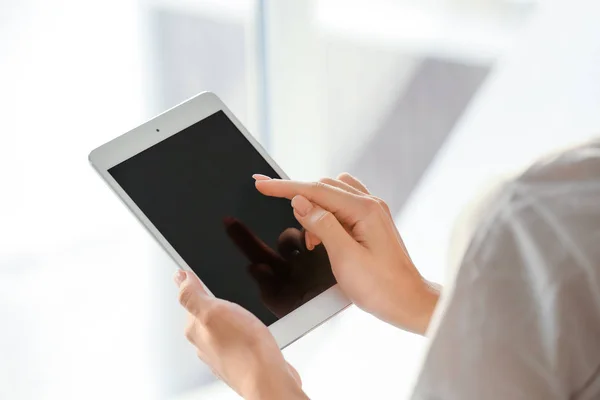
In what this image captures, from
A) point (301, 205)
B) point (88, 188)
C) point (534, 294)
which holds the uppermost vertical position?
point (534, 294)

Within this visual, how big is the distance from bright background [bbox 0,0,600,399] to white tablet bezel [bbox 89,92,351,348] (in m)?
0.16

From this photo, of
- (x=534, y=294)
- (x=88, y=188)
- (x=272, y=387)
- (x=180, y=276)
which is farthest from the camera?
(x=88, y=188)

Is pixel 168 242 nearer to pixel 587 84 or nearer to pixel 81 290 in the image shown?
pixel 81 290

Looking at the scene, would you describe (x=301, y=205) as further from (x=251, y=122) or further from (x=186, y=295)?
(x=251, y=122)

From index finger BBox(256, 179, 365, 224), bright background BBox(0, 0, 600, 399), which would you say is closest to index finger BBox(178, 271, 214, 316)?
index finger BBox(256, 179, 365, 224)

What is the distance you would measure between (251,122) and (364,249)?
517 millimetres

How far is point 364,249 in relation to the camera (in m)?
0.62

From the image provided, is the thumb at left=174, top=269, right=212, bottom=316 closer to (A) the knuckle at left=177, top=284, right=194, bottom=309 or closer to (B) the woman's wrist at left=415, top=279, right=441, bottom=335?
(A) the knuckle at left=177, top=284, right=194, bottom=309

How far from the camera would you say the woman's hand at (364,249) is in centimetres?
61

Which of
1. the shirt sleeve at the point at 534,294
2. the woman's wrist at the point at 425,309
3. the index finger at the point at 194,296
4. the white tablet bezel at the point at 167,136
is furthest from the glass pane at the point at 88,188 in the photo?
the shirt sleeve at the point at 534,294

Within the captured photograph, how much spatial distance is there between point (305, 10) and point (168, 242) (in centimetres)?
59

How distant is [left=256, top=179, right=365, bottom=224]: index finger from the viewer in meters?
0.61

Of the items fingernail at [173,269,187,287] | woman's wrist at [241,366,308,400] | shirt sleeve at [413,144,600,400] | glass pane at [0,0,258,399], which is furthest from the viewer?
glass pane at [0,0,258,399]

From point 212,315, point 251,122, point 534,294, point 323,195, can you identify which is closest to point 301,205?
point 323,195
